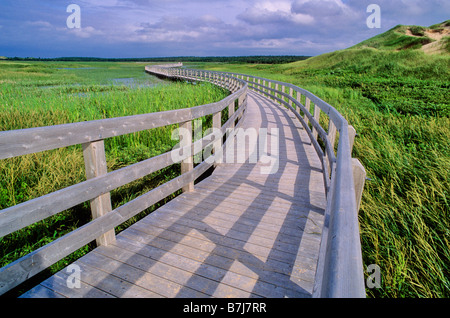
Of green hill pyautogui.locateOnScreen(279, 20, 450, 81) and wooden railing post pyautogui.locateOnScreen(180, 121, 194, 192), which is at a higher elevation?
green hill pyautogui.locateOnScreen(279, 20, 450, 81)

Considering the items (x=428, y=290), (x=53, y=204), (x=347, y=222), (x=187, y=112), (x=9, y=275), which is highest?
(x=187, y=112)

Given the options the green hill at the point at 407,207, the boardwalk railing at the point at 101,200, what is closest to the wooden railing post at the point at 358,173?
the boardwalk railing at the point at 101,200

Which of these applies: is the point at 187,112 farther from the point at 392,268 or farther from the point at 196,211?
the point at 392,268

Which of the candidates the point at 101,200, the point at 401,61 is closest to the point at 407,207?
the point at 101,200

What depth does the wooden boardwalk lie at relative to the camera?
248cm

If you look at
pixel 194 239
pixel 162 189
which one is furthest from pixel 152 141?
pixel 194 239

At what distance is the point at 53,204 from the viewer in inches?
95.7

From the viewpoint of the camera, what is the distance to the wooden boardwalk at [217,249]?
248 centimetres

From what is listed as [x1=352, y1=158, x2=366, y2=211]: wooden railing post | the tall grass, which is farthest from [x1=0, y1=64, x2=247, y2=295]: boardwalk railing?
the tall grass

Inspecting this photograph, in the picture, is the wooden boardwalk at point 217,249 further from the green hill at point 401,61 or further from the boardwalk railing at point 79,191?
the green hill at point 401,61

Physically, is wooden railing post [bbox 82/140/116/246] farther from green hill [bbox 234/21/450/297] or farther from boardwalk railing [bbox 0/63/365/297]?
green hill [bbox 234/21/450/297]

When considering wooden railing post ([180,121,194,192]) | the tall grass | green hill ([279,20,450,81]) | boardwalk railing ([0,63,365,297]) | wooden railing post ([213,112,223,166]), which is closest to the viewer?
boardwalk railing ([0,63,365,297])

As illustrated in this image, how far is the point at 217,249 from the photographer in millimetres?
3051

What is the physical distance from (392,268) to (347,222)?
215 centimetres
